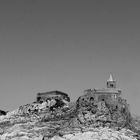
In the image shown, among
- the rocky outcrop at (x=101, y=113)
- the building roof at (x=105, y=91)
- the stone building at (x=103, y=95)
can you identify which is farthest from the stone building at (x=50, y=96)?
the rocky outcrop at (x=101, y=113)

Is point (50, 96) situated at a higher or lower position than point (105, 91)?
higher

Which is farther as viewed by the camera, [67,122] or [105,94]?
[105,94]

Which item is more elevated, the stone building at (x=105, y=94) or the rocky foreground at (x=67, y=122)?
the stone building at (x=105, y=94)

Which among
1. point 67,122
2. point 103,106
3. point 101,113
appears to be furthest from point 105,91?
point 67,122

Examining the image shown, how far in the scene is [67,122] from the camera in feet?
431

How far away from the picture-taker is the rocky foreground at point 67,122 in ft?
389

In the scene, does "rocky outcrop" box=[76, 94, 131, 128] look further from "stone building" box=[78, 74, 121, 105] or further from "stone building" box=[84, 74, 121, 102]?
"stone building" box=[84, 74, 121, 102]

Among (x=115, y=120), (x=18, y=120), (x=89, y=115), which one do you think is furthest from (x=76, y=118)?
(x=18, y=120)

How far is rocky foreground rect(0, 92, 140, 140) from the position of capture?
118438 millimetres

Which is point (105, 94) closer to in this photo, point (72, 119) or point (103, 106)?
point (103, 106)

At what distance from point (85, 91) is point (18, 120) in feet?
102

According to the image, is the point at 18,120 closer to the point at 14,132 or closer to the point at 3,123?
the point at 3,123

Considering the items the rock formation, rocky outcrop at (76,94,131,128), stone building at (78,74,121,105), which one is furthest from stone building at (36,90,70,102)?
rocky outcrop at (76,94,131,128)

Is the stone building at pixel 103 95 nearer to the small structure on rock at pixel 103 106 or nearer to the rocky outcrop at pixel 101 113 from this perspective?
the small structure on rock at pixel 103 106
